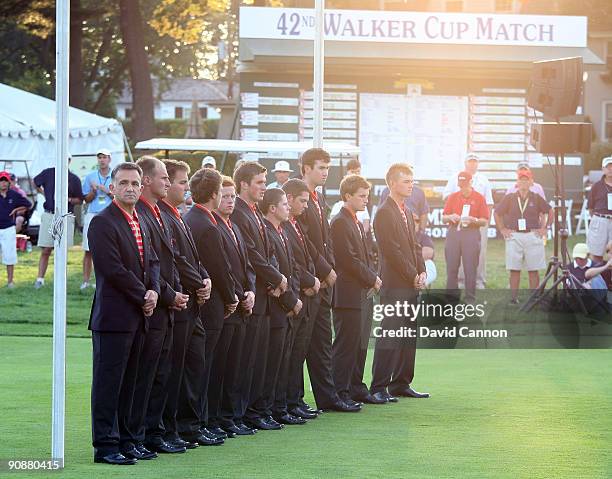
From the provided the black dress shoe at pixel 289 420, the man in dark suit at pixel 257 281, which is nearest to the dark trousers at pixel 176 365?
the man in dark suit at pixel 257 281

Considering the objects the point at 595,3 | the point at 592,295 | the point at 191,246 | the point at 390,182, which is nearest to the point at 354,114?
the point at 592,295

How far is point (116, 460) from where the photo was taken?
8.56 metres

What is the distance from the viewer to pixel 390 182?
12.3 m

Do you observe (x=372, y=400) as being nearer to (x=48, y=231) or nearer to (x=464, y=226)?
(x=48, y=231)

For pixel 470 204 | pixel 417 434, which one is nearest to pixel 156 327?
pixel 417 434

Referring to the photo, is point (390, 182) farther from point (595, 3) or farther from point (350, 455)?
point (595, 3)

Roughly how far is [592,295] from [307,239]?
273 inches

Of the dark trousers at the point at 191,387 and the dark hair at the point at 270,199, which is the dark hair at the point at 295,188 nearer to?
the dark hair at the point at 270,199

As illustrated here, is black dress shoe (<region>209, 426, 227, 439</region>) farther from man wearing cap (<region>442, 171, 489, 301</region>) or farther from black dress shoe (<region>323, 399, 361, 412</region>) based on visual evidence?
man wearing cap (<region>442, 171, 489, 301</region>)

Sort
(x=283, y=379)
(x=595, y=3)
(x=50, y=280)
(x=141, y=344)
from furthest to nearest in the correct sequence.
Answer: (x=595, y=3) < (x=50, y=280) < (x=283, y=379) < (x=141, y=344)

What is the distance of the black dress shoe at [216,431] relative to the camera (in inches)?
384

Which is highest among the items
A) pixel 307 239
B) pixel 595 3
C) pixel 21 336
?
pixel 595 3

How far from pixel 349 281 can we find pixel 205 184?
2579mm

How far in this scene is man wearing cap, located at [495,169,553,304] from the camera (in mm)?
19812
